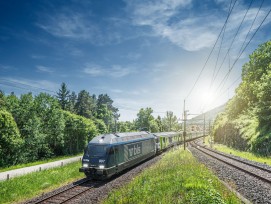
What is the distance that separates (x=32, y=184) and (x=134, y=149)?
10.0m

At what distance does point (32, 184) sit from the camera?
53.3ft

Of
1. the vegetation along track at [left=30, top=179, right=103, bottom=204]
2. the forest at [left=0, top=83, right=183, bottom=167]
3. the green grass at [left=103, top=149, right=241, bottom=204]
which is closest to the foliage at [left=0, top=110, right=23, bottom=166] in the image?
the forest at [left=0, top=83, right=183, bottom=167]

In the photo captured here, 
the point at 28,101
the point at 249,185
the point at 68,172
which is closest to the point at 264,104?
the point at 249,185

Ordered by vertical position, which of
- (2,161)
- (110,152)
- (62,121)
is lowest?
(2,161)

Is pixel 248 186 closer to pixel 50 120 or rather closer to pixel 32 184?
pixel 32 184

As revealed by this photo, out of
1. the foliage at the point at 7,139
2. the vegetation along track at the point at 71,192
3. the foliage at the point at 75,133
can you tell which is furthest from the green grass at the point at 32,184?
the foliage at the point at 75,133

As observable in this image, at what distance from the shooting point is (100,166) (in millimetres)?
16859

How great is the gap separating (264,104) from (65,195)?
2832 centimetres

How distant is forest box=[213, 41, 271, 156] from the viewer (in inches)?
1168

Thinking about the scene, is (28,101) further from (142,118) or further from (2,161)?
(142,118)

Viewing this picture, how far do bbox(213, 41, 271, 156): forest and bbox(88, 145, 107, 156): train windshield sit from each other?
777 inches

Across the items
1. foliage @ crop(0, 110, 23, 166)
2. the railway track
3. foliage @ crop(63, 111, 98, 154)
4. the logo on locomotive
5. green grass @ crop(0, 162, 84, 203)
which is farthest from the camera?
foliage @ crop(63, 111, 98, 154)

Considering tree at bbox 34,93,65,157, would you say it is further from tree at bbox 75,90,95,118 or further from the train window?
tree at bbox 75,90,95,118

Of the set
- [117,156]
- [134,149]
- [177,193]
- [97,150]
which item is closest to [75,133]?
[134,149]
